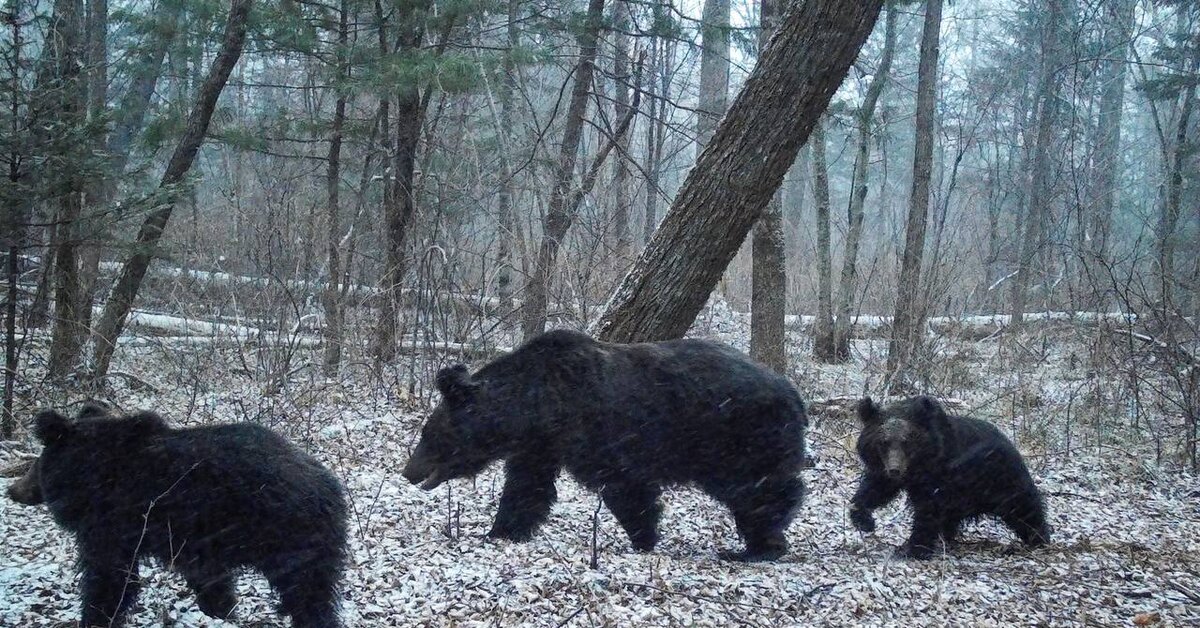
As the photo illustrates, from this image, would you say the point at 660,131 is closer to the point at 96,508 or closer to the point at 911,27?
the point at 96,508

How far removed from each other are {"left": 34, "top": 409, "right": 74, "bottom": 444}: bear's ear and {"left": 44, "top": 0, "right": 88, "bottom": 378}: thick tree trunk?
3306 millimetres

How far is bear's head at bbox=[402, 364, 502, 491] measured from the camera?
6.67m

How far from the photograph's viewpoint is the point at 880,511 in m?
8.42

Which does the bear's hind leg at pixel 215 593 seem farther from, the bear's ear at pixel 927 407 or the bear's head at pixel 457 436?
the bear's ear at pixel 927 407

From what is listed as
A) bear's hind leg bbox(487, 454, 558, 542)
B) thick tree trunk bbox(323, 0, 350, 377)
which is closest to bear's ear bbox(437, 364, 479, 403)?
bear's hind leg bbox(487, 454, 558, 542)

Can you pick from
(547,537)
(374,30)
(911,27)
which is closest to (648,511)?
(547,537)

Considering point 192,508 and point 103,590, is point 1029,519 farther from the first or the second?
point 103,590

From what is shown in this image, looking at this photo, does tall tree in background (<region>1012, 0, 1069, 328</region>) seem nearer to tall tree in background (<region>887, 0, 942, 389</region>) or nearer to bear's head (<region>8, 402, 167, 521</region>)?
tall tree in background (<region>887, 0, 942, 389</region>)

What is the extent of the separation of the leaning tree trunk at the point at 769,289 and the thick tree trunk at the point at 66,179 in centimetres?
771

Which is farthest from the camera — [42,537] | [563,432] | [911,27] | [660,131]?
[911,27]

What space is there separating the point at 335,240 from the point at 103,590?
8423mm

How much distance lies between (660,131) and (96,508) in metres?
12.3

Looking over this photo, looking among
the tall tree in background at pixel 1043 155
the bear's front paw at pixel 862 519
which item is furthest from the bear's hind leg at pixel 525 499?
the tall tree in background at pixel 1043 155

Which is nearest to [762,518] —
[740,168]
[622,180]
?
[740,168]
